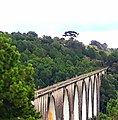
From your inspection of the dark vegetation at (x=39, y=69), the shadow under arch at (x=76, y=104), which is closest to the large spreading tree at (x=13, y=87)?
the dark vegetation at (x=39, y=69)

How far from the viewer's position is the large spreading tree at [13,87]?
20.0 m

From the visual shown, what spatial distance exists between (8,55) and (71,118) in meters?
22.4

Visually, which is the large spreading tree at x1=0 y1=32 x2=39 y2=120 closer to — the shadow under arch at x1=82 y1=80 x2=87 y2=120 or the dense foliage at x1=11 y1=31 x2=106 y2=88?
the shadow under arch at x1=82 y1=80 x2=87 y2=120

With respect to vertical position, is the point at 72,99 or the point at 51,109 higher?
the point at 72,99

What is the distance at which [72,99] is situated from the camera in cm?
4194

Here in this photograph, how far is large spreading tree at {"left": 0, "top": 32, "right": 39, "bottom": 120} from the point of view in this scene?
2002 centimetres

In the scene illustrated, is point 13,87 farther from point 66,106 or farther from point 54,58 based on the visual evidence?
point 54,58

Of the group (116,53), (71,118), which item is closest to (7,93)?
(71,118)

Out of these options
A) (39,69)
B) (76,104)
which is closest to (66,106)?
(76,104)

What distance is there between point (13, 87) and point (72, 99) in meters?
22.3

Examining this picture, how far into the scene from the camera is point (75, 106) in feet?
147

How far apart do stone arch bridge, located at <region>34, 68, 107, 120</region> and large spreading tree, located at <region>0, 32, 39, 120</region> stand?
20.9ft

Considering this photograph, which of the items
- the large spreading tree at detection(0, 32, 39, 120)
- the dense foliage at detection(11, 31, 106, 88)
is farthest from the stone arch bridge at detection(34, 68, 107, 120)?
the large spreading tree at detection(0, 32, 39, 120)

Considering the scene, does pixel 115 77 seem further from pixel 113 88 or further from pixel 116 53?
pixel 116 53
